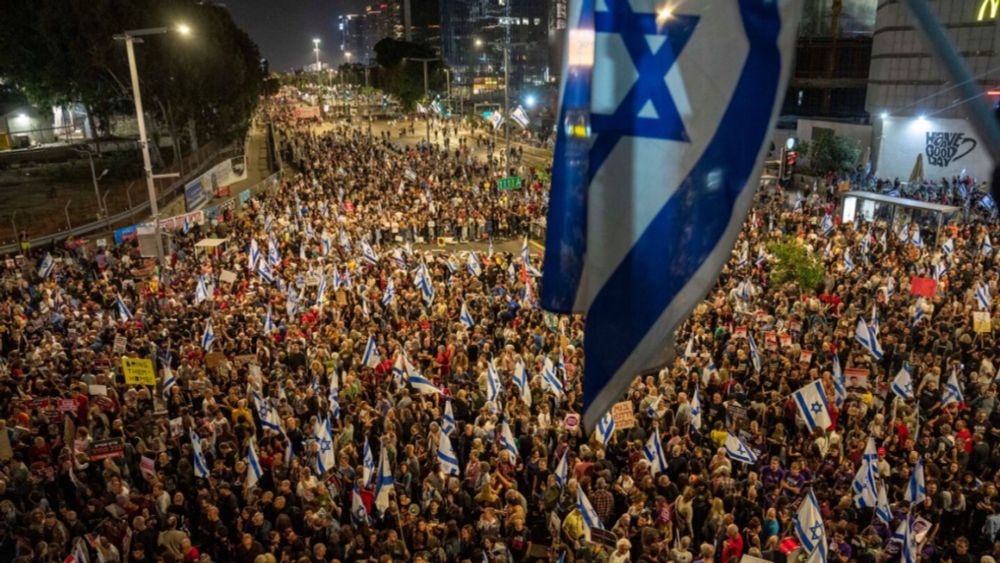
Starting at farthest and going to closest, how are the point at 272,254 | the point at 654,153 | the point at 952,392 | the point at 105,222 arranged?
the point at 105,222
the point at 272,254
the point at 952,392
the point at 654,153

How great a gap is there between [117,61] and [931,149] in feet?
146

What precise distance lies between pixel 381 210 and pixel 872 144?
96.5 ft

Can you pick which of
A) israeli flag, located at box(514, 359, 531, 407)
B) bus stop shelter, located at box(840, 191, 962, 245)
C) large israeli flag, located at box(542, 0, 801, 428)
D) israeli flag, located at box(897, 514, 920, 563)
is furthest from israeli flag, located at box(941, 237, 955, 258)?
large israeli flag, located at box(542, 0, 801, 428)

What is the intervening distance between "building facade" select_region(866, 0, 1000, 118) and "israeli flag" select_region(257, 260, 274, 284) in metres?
29.7

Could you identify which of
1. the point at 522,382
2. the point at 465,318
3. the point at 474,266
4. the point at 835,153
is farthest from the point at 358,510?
the point at 835,153

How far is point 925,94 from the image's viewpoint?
136ft

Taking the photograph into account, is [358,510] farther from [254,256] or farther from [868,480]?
[254,256]

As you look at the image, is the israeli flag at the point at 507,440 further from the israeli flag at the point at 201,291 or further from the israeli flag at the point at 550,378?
the israeli flag at the point at 201,291

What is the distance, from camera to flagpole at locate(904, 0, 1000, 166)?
2607 mm

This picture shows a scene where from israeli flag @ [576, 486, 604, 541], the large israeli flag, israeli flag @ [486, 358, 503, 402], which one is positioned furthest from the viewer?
israeli flag @ [486, 358, 503, 402]

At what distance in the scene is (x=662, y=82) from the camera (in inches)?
152

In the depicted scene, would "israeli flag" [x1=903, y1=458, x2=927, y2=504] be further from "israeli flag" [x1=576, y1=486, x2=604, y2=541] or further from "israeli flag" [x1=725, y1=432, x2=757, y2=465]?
"israeli flag" [x1=576, y1=486, x2=604, y2=541]

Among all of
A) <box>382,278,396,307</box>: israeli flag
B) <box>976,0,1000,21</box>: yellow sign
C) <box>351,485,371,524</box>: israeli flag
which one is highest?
<box>976,0,1000,21</box>: yellow sign

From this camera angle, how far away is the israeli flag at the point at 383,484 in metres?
9.77
